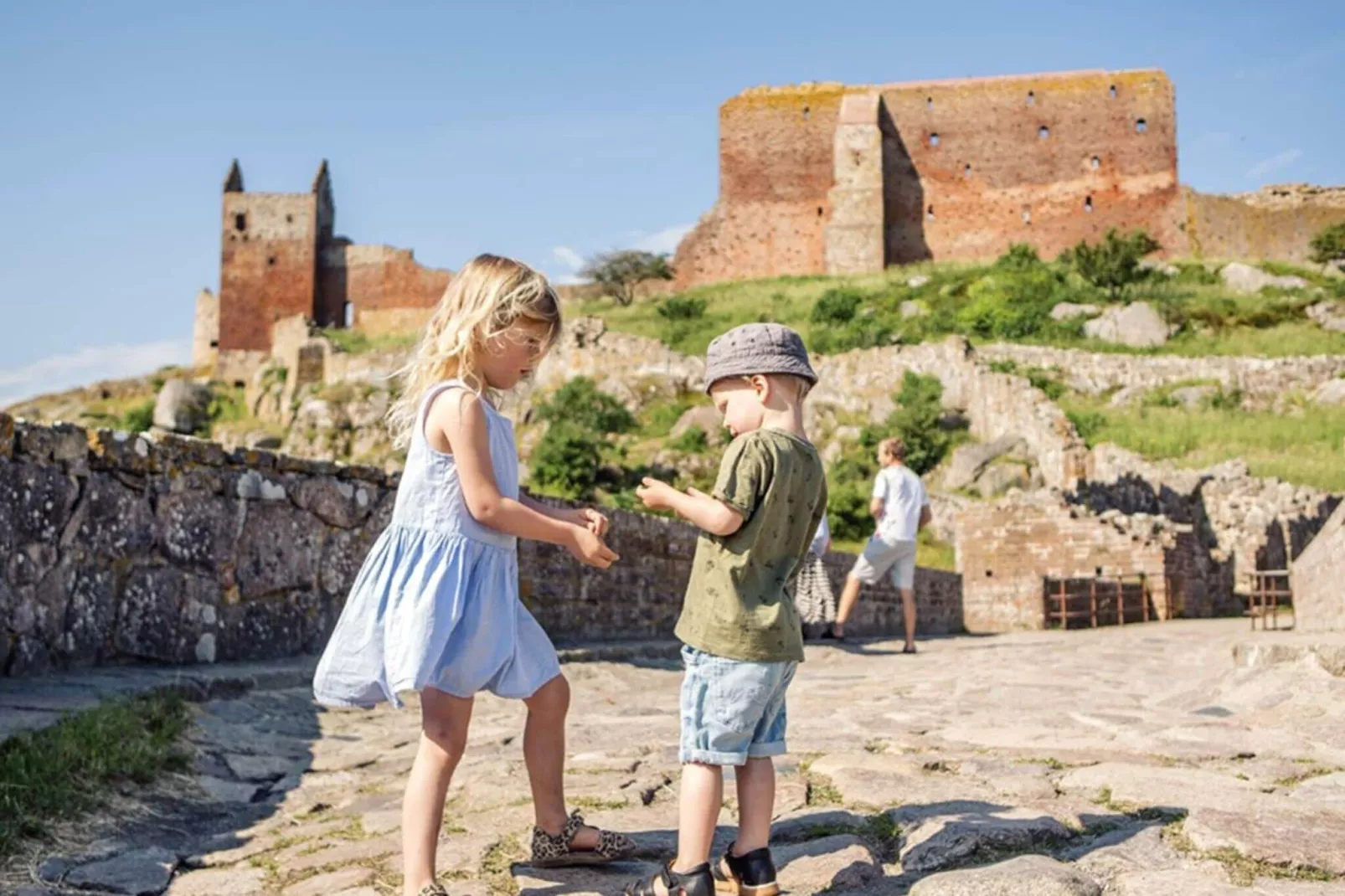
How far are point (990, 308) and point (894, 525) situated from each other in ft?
96.7

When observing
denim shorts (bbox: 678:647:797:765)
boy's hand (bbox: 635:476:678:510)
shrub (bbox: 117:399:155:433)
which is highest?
shrub (bbox: 117:399:155:433)

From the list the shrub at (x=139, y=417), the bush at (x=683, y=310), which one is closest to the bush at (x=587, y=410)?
the bush at (x=683, y=310)

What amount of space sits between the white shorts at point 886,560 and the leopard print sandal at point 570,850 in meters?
7.65

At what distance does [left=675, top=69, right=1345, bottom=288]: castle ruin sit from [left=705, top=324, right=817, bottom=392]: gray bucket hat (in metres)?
52.3

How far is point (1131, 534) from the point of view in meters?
20.2

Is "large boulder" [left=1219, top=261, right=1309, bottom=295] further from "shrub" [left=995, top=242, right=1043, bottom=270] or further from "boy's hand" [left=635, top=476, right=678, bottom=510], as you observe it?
"boy's hand" [left=635, top=476, right=678, bottom=510]

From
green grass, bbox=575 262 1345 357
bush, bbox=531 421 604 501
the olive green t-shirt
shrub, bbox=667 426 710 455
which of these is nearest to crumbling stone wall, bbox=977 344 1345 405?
green grass, bbox=575 262 1345 357

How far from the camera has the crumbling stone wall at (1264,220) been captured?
5191 centimetres

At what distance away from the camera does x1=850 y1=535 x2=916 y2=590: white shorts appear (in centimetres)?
1084

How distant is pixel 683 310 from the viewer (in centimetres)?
4531

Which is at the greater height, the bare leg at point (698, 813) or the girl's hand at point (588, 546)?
the girl's hand at point (588, 546)

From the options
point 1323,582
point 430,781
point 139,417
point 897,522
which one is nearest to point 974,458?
point 897,522

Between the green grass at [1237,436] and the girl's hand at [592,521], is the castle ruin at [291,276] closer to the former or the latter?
the green grass at [1237,436]

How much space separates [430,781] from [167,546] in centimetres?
359
